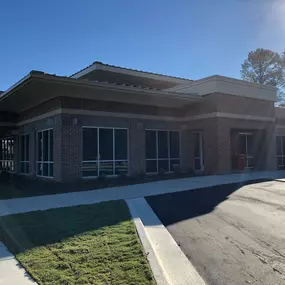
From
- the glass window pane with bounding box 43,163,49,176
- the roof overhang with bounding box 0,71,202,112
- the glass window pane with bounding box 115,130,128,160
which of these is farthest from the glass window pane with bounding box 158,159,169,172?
the glass window pane with bounding box 43,163,49,176

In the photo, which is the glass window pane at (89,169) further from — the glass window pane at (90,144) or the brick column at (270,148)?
the brick column at (270,148)

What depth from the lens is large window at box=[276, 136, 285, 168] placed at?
2117 centimetres

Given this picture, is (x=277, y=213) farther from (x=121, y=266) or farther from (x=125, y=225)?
(x=121, y=266)

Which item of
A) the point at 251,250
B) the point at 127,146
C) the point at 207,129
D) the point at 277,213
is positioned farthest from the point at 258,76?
the point at 251,250

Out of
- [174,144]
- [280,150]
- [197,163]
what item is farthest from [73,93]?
[280,150]

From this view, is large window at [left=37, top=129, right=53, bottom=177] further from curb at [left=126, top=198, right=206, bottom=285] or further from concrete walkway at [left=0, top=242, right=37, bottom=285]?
concrete walkway at [left=0, top=242, right=37, bottom=285]

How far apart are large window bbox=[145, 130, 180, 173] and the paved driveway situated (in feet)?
21.7

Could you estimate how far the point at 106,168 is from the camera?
15.0 m

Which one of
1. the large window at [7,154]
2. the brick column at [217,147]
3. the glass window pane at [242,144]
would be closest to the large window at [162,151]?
the brick column at [217,147]

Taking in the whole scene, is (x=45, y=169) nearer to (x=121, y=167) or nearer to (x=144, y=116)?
(x=121, y=167)

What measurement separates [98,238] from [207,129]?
12.6 metres

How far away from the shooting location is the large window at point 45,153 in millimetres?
14930

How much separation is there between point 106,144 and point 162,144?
401cm

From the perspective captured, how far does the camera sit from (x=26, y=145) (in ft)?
59.7
